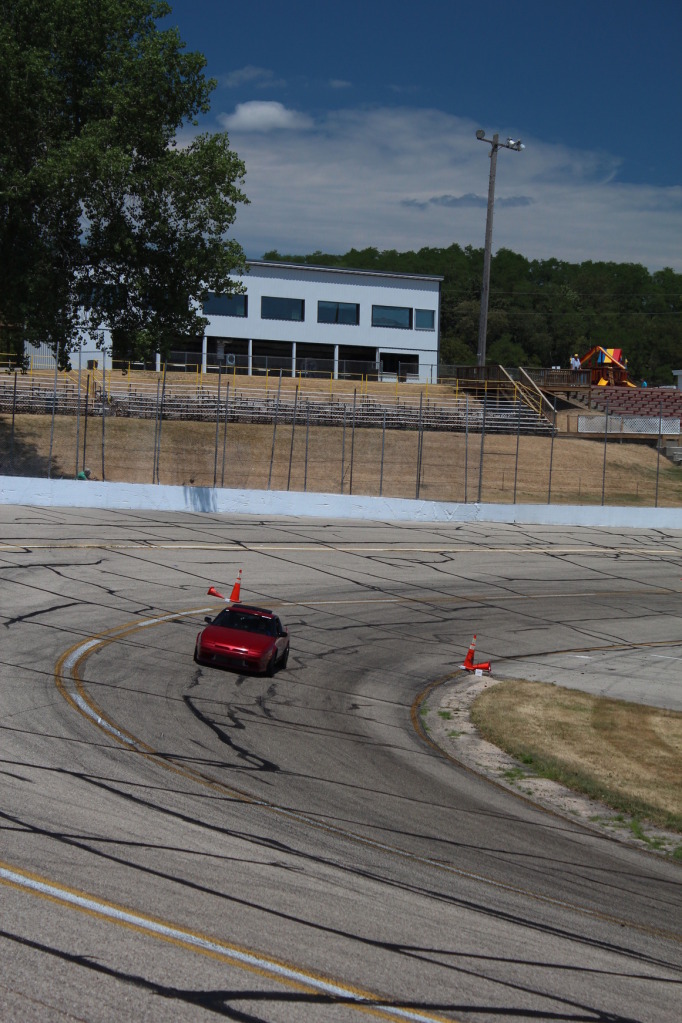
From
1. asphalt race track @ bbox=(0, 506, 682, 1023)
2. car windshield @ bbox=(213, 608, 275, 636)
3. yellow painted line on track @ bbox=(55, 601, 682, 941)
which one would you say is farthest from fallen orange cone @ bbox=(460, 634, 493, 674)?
yellow painted line on track @ bbox=(55, 601, 682, 941)

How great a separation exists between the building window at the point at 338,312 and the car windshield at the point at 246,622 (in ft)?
171

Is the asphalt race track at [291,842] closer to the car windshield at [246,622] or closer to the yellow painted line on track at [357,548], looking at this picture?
the car windshield at [246,622]

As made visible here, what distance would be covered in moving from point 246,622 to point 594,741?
681 cm

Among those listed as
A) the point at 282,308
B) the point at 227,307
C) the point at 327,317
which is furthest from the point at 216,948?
the point at 327,317

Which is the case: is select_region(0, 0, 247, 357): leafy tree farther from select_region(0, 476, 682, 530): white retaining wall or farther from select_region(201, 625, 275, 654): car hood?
select_region(201, 625, 275, 654): car hood

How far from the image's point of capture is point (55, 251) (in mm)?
37312

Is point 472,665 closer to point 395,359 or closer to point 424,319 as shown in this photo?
point 395,359

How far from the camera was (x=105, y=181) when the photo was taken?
116 ft

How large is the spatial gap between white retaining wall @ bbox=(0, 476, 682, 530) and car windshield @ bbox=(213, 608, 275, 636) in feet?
60.7

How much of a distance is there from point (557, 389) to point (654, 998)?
59.7m

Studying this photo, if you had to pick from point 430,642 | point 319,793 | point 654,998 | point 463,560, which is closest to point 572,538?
point 463,560

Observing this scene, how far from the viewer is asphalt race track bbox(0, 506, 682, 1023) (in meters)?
6.90

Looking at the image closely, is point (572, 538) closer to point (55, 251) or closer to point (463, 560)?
point (463, 560)

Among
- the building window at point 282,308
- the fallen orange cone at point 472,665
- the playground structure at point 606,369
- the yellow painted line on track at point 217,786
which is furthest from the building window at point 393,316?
the yellow painted line on track at point 217,786
